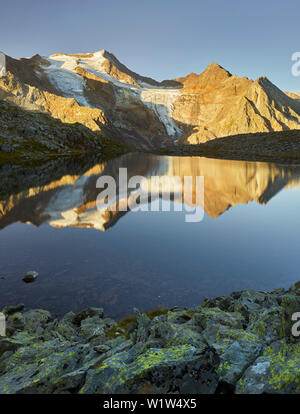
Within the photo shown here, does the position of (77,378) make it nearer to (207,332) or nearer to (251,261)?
(207,332)

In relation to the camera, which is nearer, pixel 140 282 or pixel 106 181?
pixel 140 282

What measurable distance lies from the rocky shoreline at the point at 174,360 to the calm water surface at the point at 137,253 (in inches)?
226

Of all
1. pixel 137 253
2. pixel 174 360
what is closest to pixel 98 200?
pixel 137 253

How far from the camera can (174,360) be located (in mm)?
7012

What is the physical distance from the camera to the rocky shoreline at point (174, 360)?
6.60 m

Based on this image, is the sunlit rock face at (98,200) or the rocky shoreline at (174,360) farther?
the sunlit rock face at (98,200)

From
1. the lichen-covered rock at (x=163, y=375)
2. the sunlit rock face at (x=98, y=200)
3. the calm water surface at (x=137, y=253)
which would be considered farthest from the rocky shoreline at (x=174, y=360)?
the sunlit rock face at (x=98, y=200)

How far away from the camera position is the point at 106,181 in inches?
2635

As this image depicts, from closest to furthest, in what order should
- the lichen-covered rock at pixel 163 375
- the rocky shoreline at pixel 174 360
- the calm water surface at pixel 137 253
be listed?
the lichen-covered rock at pixel 163 375, the rocky shoreline at pixel 174 360, the calm water surface at pixel 137 253

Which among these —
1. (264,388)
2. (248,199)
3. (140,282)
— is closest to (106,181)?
(248,199)

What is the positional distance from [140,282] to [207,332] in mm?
11032

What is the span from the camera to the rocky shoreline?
660cm

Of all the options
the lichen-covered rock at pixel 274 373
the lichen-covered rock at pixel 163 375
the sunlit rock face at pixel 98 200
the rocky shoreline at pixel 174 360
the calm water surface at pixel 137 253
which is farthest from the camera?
the sunlit rock face at pixel 98 200

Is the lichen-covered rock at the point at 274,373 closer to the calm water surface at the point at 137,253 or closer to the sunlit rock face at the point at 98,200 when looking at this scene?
the calm water surface at the point at 137,253
